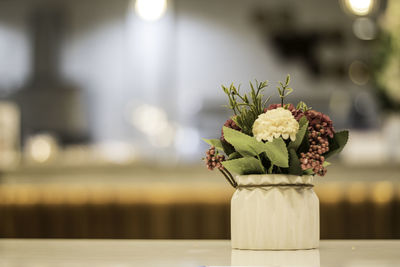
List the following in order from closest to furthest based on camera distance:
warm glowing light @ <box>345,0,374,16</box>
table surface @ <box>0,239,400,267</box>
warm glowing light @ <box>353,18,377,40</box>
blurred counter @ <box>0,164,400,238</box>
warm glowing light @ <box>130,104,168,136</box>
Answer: table surface @ <box>0,239,400,267</box> → blurred counter @ <box>0,164,400,238</box> → warm glowing light @ <box>345,0,374,16</box> → warm glowing light @ <box>353,18,377,40</box> → warm glowing light @ <box>130,104,168,136</box>

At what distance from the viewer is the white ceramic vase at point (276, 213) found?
3.66 feet

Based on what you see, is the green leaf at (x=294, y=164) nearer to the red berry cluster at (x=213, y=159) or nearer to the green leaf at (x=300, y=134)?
the green leaf at (x=300, y=134)

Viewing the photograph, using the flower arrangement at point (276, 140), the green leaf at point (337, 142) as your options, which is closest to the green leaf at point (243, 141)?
the flower arrangement at point (276, 140)

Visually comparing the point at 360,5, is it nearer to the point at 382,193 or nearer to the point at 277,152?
the point at 382,193

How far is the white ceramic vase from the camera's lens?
1.12 meters

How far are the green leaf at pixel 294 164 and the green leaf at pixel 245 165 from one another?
0.06 m

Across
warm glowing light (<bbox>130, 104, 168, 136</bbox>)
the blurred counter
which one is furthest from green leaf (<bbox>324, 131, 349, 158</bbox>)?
warm glowing light (<bbox>130, 104, 168, 136</bbox>)

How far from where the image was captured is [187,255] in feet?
3.72

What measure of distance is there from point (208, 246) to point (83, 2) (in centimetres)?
602

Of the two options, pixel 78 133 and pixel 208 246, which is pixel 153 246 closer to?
pixel 208 246

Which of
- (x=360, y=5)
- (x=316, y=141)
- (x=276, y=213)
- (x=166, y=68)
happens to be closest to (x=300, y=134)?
(x=316, y=141)

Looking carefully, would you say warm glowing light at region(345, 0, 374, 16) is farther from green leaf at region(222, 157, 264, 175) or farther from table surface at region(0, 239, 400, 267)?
green leaf at region(222, 157, 264, 175)

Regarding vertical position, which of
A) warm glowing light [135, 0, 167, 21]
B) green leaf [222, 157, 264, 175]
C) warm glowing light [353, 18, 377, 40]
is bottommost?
green leaf [222, 157, 264, 175]

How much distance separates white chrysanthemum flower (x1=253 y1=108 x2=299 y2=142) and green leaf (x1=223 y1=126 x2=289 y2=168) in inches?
0.5
